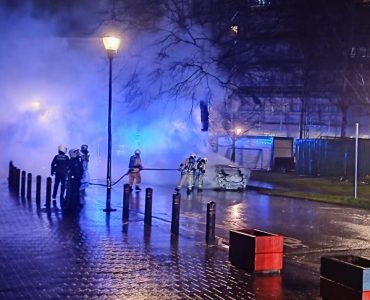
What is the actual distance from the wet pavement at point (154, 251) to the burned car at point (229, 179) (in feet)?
19.0

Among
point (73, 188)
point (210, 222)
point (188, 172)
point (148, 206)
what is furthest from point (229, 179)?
point (210, 222)

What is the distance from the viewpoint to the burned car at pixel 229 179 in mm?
21531

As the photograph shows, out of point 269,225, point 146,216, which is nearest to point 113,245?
point 146,216

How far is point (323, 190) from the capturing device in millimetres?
21438

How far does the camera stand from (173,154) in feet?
94.3

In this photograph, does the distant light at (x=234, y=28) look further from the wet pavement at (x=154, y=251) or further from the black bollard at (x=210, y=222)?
the black bollard at (x=210, y=222)

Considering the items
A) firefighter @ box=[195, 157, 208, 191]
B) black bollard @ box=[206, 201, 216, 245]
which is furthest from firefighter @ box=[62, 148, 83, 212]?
firefighter @ box=[195, 157, 208, 191]

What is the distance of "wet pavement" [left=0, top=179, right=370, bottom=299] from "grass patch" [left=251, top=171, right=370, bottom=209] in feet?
7.06

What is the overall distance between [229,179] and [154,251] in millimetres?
12955

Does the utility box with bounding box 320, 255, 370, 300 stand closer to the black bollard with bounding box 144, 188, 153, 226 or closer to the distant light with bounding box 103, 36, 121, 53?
the black bollard with bounding box 144, 188, 153, 226

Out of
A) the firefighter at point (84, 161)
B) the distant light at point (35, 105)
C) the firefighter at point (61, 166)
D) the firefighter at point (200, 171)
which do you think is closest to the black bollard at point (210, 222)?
the firefighter at point (61, 166)

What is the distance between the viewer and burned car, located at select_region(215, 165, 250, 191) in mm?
21531

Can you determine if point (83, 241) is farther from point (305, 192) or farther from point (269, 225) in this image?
point (305, 192)

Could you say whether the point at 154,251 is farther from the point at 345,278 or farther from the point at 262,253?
the point at 345,278
